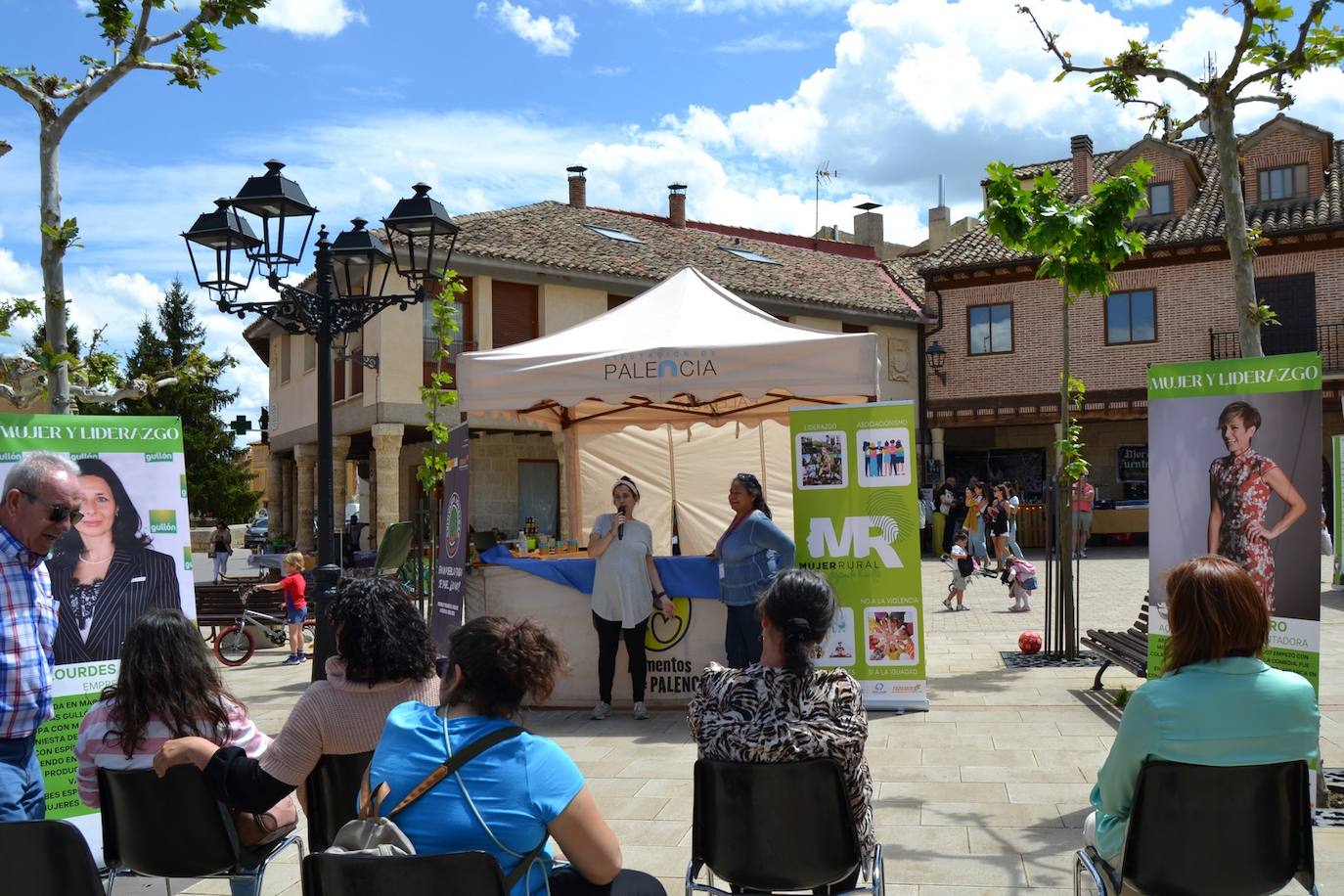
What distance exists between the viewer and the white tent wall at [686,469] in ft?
42.1

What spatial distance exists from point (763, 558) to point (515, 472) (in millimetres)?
19252

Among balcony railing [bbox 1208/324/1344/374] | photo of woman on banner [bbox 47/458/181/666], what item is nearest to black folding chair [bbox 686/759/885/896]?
photo of woman on banner [bbox 47/458/181/666]

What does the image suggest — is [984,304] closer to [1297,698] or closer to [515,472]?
[515,472]

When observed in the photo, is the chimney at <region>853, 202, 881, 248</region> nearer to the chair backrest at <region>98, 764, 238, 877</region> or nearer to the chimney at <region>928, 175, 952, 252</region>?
the chimney at <region>928, 175, 952, 252</region>

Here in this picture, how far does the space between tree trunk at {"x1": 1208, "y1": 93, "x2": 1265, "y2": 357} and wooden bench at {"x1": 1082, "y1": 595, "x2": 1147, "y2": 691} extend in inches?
84.4

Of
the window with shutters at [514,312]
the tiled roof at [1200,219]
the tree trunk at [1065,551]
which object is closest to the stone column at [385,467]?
the window with shutters at [514,312]

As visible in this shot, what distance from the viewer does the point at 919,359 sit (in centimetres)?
3127

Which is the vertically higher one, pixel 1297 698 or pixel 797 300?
pixel 797 300

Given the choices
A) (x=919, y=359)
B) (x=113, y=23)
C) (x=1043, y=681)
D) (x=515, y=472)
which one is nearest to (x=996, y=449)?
(x=919, y=359)

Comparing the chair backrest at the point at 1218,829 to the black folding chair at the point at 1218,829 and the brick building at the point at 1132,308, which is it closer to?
the black folding chair at the point at 1218,829

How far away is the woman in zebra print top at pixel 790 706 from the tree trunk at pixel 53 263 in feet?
10.6

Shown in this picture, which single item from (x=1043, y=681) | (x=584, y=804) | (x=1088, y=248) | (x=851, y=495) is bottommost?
(x=1043, y=681)

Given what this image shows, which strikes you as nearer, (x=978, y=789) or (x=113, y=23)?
(x=113, y=23)

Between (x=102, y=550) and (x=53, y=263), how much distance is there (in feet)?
4.22
